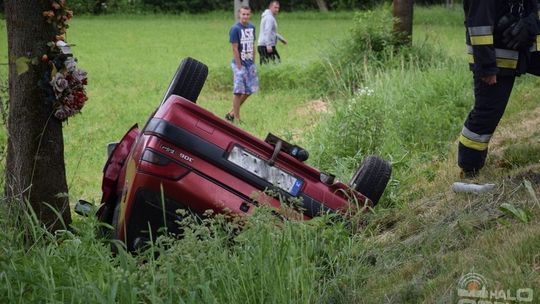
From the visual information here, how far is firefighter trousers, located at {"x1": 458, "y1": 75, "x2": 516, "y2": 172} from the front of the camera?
550cm

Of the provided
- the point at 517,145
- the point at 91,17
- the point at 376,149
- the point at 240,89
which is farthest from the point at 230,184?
the point at 91,17

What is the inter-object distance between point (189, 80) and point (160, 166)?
147cm

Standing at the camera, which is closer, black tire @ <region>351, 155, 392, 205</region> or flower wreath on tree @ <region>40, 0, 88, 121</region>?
flower wreath on tree @ <region>40, 0, 88, 121</region>

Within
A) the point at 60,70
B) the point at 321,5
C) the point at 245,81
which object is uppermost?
the point at 60,70

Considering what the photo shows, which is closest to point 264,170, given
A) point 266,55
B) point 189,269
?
point 189,269

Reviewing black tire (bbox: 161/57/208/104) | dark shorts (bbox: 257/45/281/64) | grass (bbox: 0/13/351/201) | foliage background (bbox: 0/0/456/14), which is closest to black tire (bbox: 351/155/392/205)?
black tire (bbox: 161/57/208/104)

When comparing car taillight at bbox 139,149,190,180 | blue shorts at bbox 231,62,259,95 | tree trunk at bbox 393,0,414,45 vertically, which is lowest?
blue shorts at bbox 231,62,259,95

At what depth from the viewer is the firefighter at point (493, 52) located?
5316 millimetres

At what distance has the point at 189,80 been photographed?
5.99 meters

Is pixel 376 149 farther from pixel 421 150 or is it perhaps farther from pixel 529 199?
pixel 529 199

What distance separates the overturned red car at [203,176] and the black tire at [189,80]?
3.54 feet

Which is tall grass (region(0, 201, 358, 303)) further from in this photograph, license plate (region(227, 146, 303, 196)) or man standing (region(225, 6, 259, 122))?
man standing (region(225, 6, 259, 122))

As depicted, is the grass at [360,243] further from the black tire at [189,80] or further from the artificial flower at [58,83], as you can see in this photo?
the black tire at [189,80]

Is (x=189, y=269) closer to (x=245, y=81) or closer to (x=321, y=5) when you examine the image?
(x=245, y=81)
